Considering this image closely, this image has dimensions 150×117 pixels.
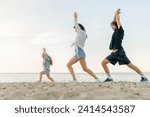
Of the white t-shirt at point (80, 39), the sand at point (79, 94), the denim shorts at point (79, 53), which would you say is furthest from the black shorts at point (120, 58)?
the sand at point (79, 94)

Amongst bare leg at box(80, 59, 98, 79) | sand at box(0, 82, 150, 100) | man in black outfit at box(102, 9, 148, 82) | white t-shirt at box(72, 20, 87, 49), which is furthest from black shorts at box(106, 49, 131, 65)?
sand at box(0, 82, 150, 100)

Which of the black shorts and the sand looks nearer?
the sand

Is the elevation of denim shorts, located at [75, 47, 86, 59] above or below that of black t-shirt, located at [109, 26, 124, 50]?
below

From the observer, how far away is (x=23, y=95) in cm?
1145

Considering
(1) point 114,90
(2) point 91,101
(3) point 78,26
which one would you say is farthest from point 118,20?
(2) point 91,101

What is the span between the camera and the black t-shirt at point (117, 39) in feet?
49.8

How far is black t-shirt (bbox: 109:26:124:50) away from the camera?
15.2 meters

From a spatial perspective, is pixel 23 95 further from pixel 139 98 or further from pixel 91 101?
pixel 139 98

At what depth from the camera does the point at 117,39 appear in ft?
49.8

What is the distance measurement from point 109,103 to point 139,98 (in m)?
0.87

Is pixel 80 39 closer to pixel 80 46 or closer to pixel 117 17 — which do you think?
pixel 80 46

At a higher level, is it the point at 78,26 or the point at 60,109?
the point at 78,26

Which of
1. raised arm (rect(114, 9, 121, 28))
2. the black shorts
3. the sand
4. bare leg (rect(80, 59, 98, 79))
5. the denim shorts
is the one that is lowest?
the sand

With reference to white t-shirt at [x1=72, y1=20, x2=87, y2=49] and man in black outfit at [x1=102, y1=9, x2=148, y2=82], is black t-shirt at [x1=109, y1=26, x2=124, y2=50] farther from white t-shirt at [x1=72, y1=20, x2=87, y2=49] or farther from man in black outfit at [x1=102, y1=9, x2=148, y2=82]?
white t-shirt at [x1=72, y1=20, x2=87, y2=49]
